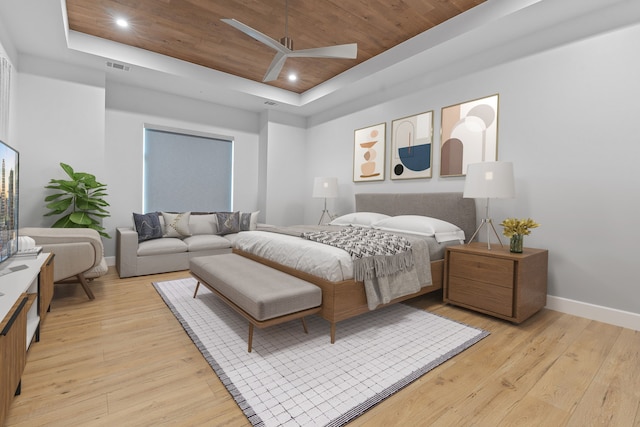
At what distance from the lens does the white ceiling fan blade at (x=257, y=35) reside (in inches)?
94.4

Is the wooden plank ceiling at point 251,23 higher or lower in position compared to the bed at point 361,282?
higher

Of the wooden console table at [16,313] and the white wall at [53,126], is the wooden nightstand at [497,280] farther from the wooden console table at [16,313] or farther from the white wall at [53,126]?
the white wall at [53,126]

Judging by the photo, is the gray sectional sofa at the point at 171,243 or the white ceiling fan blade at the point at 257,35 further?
the gray sectional sofa at the point at 171,243

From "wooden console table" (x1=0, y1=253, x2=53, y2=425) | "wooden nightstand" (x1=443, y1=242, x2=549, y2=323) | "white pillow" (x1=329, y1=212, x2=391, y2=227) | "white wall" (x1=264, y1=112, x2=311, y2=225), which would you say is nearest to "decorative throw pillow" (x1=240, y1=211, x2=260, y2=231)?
"white wall" (x1=264, y1=112, x2=311, y2=225)

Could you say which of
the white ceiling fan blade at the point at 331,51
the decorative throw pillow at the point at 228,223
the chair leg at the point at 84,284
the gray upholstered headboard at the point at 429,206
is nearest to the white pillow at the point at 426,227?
the gray upholstered headboard at the point at 429,206

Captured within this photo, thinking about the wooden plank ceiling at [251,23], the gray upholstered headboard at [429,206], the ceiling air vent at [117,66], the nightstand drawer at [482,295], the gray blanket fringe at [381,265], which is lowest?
the nightstand drawer at [482,295]

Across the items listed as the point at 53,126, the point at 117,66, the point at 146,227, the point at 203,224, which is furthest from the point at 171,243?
the point at 117,66

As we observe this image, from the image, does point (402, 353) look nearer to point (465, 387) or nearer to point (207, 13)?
point (465, 387)

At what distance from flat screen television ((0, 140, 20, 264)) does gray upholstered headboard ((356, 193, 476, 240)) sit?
12.3 ft

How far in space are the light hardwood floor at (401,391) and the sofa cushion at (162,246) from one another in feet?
4.55

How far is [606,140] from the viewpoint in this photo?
2.57 meters

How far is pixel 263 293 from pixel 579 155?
3.00 meters

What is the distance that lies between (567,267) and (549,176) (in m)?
0.87

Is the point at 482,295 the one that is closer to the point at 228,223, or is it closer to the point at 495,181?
the point at 495,181
